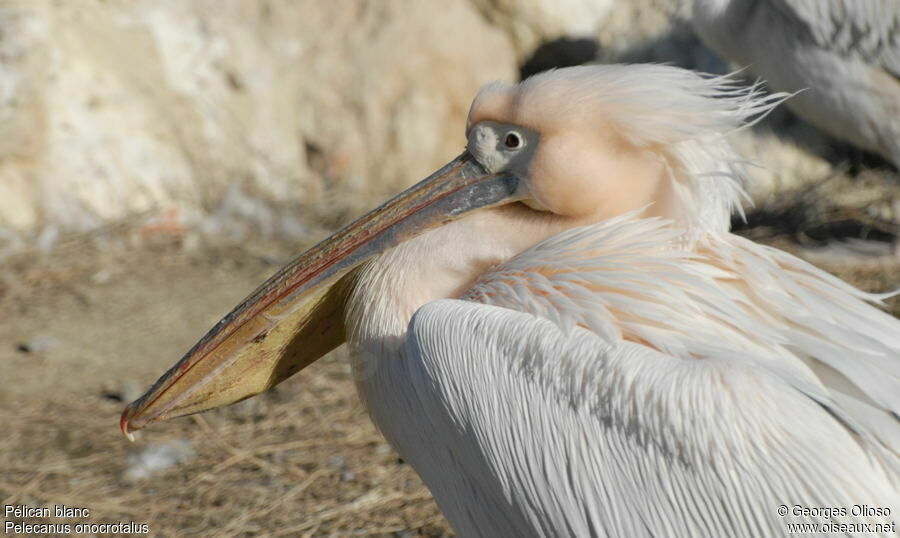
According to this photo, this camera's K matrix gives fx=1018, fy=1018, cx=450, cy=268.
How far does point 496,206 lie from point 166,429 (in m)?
1.63

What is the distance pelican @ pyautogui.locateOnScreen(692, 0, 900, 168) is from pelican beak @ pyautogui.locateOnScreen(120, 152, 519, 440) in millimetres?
2237

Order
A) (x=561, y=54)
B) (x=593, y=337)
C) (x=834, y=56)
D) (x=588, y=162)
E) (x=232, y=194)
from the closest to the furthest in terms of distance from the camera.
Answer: (x=593, y=337) < (x=588, y=162) < (x=834, y=56) < (x=232, y=194) < (x=561, y=54)

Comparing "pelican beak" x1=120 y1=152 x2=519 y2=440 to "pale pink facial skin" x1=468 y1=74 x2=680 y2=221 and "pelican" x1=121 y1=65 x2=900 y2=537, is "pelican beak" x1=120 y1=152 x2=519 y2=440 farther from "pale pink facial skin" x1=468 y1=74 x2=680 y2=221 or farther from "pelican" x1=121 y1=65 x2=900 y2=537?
"pale pink facial skin" x1=468 y1=74 x2=680 y2=221

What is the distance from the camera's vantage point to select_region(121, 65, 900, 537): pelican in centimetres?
154

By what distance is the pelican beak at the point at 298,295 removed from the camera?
2105mm

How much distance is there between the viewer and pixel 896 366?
171cm

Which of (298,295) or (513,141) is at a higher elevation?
(513,141)

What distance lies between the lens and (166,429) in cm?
323

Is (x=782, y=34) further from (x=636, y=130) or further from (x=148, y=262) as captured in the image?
(x=148, y=262)

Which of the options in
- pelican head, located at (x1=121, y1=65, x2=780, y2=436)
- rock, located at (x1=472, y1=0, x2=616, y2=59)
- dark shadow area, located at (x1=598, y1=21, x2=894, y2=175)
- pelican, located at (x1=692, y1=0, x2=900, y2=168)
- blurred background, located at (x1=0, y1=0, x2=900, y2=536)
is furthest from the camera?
rock, located at (x1=472, y1=0, x2=616, y2=59)

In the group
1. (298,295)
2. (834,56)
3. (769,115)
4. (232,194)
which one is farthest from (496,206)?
(769,115)

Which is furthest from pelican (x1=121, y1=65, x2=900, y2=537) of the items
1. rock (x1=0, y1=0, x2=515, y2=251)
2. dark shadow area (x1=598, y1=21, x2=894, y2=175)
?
dark shadow area (x1=598, y1=21, x2=894, y2=175)

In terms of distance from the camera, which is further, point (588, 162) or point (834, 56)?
point (834, 56)

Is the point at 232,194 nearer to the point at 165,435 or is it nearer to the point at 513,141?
the point at 165,435
